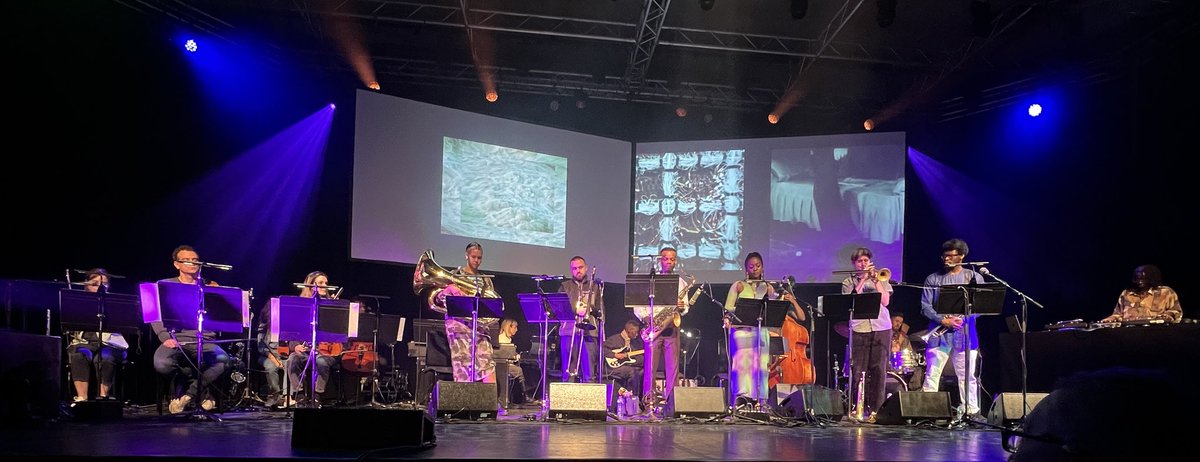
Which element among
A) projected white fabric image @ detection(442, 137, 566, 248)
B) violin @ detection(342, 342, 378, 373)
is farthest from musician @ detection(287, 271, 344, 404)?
projected white fabric image @ detection(442, 137, 566, 248)

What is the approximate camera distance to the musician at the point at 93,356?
30.0ft

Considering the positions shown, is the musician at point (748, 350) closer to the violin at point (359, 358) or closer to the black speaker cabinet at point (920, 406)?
the black speaker cabinet at point (920, 406)

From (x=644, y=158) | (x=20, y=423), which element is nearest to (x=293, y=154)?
(x=644, y=158)

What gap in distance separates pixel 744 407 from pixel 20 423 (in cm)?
641

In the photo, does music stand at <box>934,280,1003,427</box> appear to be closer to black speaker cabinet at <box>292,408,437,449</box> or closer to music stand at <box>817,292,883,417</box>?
music stand at <box>817,292,883,417</box>

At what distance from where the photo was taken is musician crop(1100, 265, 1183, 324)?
8531mm

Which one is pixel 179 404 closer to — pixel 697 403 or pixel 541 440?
pixel 541 440

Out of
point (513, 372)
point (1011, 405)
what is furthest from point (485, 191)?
point (1011, 405)

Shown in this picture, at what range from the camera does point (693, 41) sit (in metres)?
12.5

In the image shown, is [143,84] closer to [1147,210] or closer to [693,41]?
[693,41]

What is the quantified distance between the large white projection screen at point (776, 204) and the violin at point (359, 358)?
425cm

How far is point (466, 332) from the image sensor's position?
375 inches

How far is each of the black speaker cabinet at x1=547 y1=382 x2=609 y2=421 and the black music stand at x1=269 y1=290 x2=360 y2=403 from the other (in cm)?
207

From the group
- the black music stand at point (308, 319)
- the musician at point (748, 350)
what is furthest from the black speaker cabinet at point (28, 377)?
the musician at point (748, 350)
